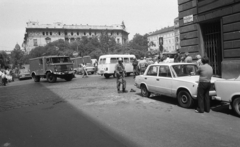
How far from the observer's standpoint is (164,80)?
7.17 meters

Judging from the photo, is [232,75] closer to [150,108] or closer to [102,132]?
[150,108]

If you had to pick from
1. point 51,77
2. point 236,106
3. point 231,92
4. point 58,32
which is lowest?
point 236,106

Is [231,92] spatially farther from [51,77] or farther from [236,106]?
[51,77]

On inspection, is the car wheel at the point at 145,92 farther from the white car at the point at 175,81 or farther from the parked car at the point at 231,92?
the parked car at the point at 231,92

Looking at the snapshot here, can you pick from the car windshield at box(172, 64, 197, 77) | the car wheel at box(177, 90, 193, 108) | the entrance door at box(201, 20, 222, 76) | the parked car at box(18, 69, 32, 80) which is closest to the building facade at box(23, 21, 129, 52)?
the parked car at box(18, 69, 32, 80)

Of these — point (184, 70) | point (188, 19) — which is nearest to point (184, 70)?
point (184, 70)

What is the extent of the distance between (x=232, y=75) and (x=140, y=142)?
27.2 ft

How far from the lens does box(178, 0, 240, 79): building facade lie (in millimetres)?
9922

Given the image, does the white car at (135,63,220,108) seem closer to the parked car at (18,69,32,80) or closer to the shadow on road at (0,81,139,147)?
the shadow on road at (0,81,139,147)

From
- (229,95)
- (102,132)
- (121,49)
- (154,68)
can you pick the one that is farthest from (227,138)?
(121,49)

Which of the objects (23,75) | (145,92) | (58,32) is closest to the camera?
(145,92)

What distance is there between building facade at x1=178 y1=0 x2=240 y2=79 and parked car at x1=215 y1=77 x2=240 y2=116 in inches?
204

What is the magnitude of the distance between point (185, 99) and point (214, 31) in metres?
7.28

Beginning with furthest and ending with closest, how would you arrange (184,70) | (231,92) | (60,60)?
1. (60,60)
2. (184,70)
3. (231,92)
